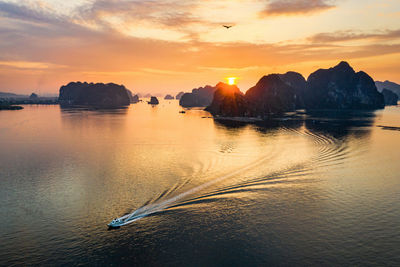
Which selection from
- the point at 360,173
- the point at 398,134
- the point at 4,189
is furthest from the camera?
the point at 398,134

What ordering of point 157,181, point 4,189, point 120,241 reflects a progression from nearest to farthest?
point 120,241
point 4,189
point 157,181

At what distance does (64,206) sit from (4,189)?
23.0 meters

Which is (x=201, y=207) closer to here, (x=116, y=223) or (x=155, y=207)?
(x=155, y=207)

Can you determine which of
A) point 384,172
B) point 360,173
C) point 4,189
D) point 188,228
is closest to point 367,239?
point 188,228

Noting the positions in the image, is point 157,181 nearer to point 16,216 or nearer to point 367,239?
point 16,216

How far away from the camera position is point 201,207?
185ft

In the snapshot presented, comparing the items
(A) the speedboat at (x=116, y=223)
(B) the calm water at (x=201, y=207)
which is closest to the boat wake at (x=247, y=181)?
(A) the speedboat at (x=116, y=223)

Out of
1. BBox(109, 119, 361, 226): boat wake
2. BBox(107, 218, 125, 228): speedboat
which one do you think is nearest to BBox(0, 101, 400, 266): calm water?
BBox(109, 119, 361, 226): boat wake

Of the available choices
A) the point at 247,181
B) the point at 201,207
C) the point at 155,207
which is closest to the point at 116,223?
the point at 155,207

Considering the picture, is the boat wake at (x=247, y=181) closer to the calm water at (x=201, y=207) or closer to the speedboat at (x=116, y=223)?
the speedboat at (x=116, y=223)

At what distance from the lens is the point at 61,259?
39094 millimetres

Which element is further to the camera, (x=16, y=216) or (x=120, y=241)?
(x=16, y=216)

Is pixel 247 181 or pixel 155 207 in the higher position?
pixel 247 181

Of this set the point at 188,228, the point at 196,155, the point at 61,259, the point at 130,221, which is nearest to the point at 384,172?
the point at 196,155
